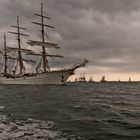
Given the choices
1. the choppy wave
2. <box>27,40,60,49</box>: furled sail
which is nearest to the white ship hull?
<box>27,40,60,49</box>: furled sail

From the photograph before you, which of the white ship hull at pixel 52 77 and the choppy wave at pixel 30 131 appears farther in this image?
the white ship hull at pixel 52 77

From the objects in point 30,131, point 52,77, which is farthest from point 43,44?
point 30,131

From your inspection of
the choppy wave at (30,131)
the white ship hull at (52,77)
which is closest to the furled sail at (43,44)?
the white ship hull at (52,77)

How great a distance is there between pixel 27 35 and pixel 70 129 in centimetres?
10958

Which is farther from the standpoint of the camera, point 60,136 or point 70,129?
point 70,129

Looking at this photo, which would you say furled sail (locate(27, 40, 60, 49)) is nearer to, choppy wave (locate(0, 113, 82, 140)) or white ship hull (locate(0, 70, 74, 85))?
white ship hull (locate(0, 70, 74, 85))

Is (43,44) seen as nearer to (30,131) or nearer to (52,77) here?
(52,77)

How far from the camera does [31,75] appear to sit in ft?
320

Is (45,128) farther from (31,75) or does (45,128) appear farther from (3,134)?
(31,75)

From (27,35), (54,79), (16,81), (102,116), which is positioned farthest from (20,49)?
(102,116)

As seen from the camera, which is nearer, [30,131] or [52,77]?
[30,131]

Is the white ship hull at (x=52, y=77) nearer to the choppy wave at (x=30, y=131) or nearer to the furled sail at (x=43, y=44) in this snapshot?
the furled sail at (x=43, y=44)

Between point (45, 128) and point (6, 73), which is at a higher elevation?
point (6, 73)

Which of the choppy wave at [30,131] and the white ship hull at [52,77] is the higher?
the white ship hull at [52,77]
